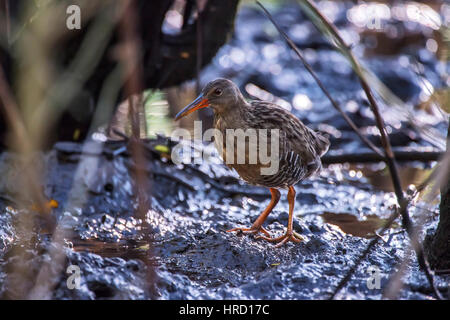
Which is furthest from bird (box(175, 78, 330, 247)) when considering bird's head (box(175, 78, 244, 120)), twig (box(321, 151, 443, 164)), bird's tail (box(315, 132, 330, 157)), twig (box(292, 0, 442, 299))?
twig (box(321, 151, 443, 164))

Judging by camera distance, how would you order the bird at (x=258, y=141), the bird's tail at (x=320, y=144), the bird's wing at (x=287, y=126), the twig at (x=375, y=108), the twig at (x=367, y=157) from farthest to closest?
1. the twig at (x=367, y=157)
2. the bird's tail at (x=320, y=144)
3. the bird's wing at (x=287, y=126)
4. the bird at (x=258, y=141)
5. the twig at (x=375, y=108)

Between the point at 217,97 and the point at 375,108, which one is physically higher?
the point at 375,108

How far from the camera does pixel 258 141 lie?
4480 millimetres

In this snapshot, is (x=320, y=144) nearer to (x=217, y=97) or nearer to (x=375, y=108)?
(x=217, y=97)

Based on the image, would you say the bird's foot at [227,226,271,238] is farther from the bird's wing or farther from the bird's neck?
the bird's neck

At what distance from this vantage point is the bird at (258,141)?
4.47 m

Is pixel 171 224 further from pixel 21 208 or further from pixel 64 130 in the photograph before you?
pixel 64 130

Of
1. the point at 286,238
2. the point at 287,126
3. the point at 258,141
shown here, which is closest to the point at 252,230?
the point at 286,238

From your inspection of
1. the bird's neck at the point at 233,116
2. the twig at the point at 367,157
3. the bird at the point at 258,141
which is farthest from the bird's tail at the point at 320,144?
the twig at the point at 367,157

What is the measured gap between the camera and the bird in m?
4.47

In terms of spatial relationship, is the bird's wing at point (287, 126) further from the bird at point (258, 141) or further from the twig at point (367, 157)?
the twig at point (367, 157)

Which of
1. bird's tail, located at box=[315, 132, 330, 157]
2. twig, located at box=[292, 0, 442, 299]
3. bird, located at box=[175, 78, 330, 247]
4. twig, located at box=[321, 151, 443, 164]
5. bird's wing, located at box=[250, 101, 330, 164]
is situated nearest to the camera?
twig, located at box=[292, 0, 442, 299]

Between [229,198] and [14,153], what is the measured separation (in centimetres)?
219

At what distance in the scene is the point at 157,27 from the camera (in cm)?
593
